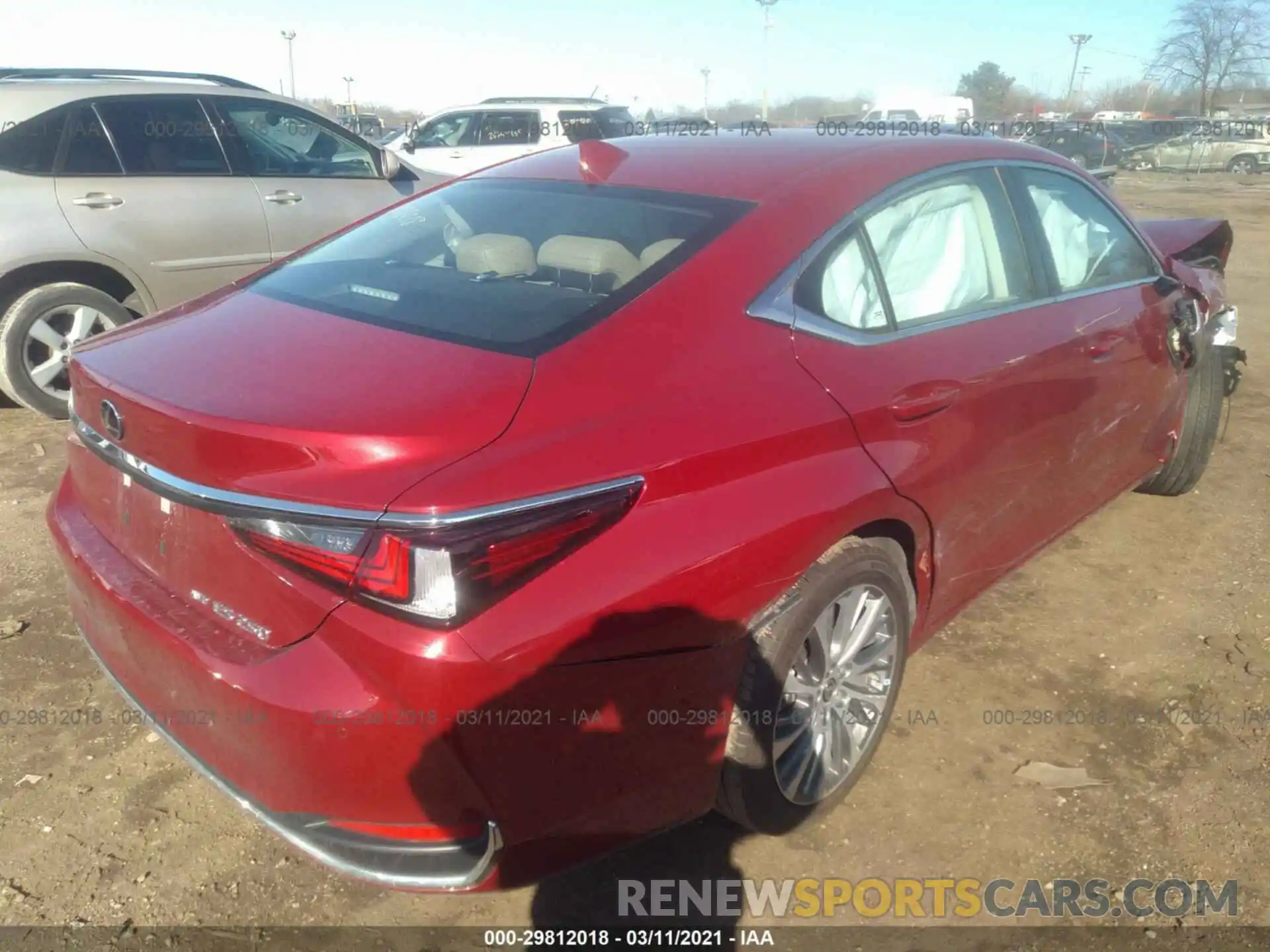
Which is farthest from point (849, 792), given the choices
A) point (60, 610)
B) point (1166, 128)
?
point (1166, 128)

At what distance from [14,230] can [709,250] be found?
14.0 feet

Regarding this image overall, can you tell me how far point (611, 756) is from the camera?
1919 millimetres

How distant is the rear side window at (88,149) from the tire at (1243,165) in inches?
1218

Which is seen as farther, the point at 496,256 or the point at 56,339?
the point at 56,339

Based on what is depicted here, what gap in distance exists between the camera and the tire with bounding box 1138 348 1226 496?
418 cm

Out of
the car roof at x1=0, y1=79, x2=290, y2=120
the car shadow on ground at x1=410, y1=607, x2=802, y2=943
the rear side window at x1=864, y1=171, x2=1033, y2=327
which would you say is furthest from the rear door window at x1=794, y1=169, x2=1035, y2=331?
the car roof at x1=0, y1=79, x2=290, y2=120

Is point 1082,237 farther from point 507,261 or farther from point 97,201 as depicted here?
point 97,201

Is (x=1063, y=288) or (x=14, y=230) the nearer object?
(x=1063, y=288)

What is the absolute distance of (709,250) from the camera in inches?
90.0

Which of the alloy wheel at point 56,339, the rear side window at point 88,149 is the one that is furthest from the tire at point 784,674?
the rear side window at point 88,149

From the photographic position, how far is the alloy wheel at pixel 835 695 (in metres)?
2.33

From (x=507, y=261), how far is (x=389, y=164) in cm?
382

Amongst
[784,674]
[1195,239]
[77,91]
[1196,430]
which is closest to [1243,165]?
[1195,239]

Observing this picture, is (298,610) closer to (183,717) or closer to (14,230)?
(183,717)
